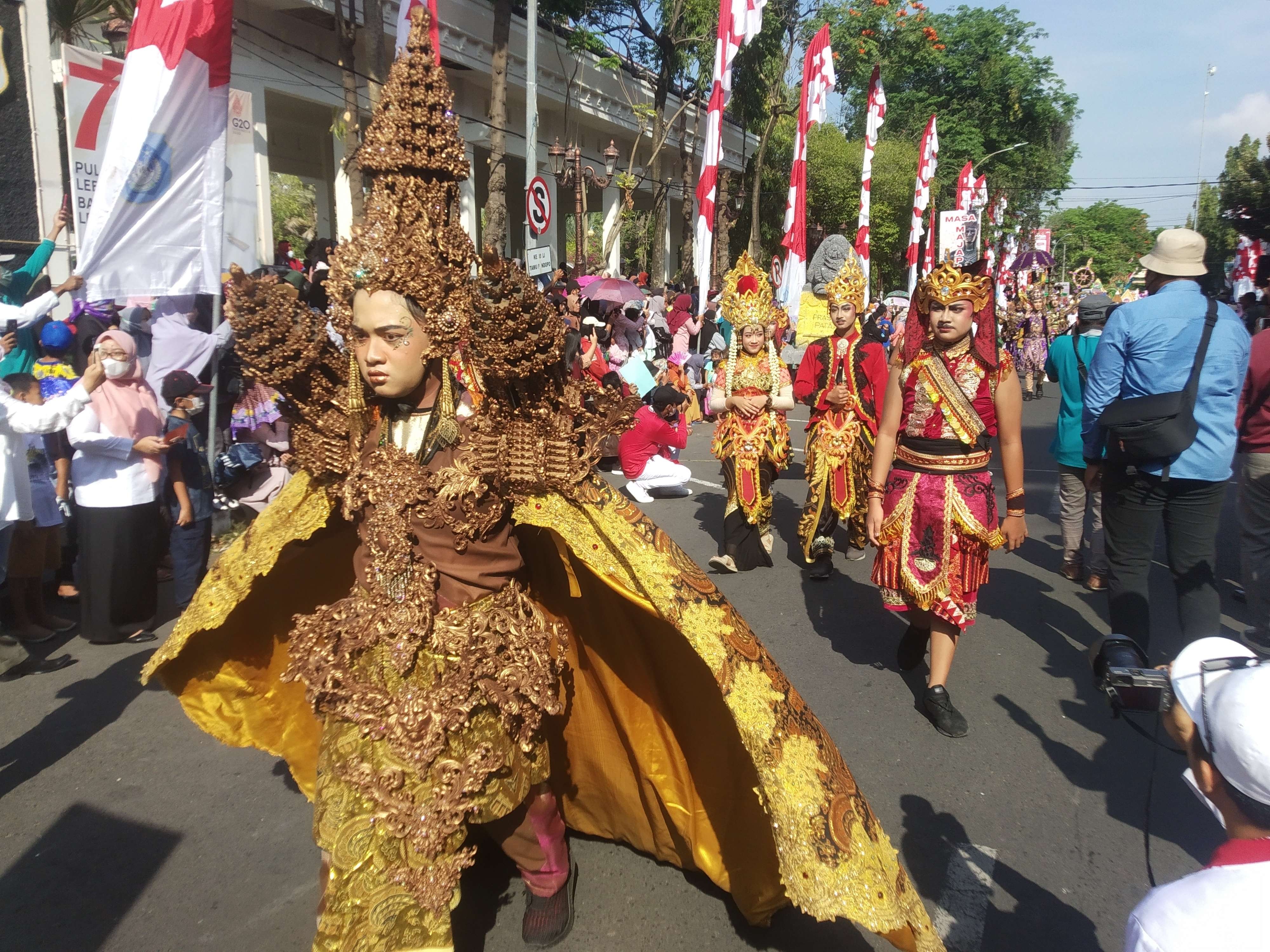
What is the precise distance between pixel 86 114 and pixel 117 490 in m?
3.51

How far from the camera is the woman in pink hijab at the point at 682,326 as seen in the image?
15.3m

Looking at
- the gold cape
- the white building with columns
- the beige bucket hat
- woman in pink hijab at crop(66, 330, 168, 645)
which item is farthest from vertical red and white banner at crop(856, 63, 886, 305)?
the gold cape

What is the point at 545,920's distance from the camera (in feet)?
8.86

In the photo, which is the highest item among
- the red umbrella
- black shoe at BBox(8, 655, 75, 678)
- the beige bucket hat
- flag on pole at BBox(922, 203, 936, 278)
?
flag on pole at BBox(922, 203, 936, 278)

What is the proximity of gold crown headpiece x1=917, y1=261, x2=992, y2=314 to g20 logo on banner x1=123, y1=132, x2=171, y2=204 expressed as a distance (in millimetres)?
4400

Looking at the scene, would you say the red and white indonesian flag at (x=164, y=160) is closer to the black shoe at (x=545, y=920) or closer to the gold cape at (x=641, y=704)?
the gold cape at (x=641, y=704)

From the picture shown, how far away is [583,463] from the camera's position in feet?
7.68

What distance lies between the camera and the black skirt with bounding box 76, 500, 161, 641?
5.16 meters

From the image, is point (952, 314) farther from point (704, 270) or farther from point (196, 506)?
point (704, 270)

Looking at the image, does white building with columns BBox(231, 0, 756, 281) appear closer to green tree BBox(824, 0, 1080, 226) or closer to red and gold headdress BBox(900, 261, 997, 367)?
red and gold headdress BBox(900, 261, 997, 367)

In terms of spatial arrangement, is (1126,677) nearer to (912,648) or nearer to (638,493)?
(912,648)

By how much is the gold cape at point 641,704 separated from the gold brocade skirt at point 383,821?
1.66ft

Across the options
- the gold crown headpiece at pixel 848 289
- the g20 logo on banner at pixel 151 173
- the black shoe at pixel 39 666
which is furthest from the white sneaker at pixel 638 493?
the black shoe at pixel 39 666

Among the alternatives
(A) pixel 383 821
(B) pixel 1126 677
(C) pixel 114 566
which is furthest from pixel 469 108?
(B) pixel 1126 677
